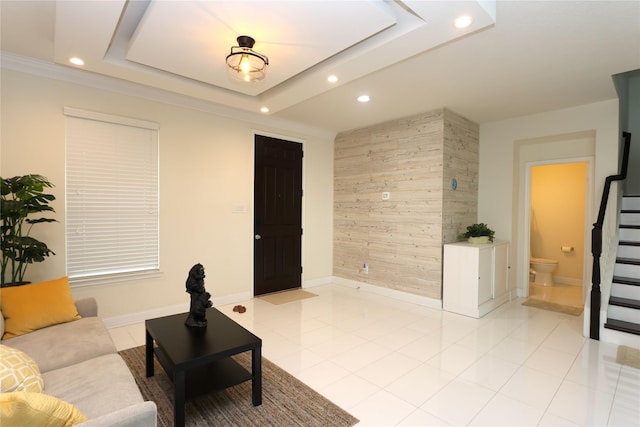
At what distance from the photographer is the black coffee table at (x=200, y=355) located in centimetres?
190

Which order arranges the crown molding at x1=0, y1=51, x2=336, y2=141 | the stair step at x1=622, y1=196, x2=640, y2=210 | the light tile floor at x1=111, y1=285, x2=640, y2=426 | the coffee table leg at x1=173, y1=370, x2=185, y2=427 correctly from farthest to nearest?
the stair step at x1=622, y1=196, x2=640, y2=210 < the crown molding at x1=0, y1=51, x2=336, y2=141 < the light tile floor at x1=111, y1=285, x2=640, y2=426 < the coffee table leg at x1=173, y1=370, x2=185, y2=427

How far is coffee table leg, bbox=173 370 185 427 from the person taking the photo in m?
1.87

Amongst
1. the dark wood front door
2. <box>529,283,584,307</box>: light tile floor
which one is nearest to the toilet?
<box>529,283,584,307</box>: light tile floor

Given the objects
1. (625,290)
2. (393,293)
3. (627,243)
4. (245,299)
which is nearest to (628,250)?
(627,243)

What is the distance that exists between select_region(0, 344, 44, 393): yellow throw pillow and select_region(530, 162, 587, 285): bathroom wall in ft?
22.4

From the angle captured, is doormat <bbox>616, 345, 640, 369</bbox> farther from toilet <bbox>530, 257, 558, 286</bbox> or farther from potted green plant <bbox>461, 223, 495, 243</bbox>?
toilet <bbox>530, 257, 558, 286</bbox>

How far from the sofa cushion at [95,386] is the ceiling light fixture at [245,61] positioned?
230 centimetres

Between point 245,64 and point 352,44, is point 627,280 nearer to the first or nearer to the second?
point 352,44

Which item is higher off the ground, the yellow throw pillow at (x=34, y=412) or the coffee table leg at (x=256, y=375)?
the yellow throw pillow at (x=34, y=412)

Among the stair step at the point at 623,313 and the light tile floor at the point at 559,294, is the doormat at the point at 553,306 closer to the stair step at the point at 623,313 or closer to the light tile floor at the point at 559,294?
the light tile floor at the point at 559,294

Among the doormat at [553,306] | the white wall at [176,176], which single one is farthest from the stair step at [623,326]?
the white wall at [176,176]

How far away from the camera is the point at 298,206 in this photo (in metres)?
5.42

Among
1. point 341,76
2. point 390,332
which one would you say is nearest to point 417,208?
point 390,332

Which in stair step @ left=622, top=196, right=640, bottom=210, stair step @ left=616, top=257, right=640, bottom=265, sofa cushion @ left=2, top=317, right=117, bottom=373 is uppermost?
stair step @ left=622, top=196, right=640, bottom=210
